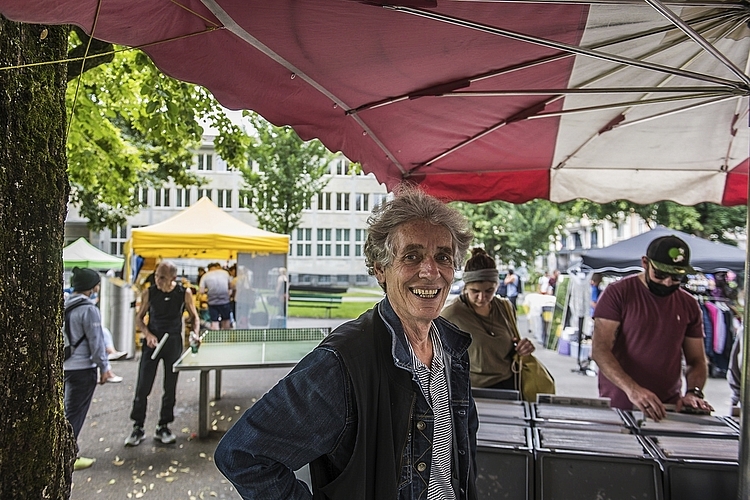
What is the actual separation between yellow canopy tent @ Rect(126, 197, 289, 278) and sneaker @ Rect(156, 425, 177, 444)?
18.8 feet

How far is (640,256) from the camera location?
11703 mm

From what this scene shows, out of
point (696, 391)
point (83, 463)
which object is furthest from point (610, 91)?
point (83, 463)

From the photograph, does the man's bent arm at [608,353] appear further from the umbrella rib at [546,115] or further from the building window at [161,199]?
the building window at [161,199]

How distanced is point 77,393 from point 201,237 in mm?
6790

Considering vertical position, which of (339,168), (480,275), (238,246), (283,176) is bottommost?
(480,275)

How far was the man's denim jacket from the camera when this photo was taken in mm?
1622

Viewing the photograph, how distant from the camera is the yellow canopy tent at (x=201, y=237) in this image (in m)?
12.1

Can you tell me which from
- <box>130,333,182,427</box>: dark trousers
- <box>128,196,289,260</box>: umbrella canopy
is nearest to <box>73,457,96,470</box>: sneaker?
<box>130,333,182,427</box>: dark trousers

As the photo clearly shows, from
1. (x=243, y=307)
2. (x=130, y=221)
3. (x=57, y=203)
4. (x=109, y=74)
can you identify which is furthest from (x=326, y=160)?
(x=130, y=221)

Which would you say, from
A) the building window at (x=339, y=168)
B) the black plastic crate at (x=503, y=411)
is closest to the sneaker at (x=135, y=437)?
the black plastic crate at (x=503, y=411)

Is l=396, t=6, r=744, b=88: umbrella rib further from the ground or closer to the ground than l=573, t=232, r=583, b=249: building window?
closer to the ground

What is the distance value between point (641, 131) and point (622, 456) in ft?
8.70

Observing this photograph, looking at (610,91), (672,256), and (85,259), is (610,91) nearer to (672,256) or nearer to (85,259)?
(672,256)

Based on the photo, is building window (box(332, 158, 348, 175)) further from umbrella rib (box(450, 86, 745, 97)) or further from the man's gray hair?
the man's gray hair
